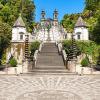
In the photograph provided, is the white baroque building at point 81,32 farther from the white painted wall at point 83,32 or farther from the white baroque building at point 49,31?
the white baroque building at point 49,31

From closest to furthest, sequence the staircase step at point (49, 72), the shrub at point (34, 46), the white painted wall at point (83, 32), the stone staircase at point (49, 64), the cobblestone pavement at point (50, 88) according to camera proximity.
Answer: the cobblestone pavement at point (50, 88)
the staircase step at point (49, 72)
the stone staircase at point (49, 64)
the shrub at point (34, 46)
the white painted wall at point (83, 32)

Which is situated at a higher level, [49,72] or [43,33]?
[43,33]

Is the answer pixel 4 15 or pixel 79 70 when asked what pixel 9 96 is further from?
pixel 4 15

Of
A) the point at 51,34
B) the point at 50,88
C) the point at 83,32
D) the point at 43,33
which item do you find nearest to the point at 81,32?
the point at 83,32

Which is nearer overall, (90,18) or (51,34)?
(51,34)

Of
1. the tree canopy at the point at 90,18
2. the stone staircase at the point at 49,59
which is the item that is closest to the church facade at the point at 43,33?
the tree canopy at the point at 90,18

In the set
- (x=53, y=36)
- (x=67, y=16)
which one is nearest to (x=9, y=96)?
(x=53, y=36)

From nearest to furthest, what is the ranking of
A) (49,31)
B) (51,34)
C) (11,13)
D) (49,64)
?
1. (49,64)
2. (11,13)
3. (51,34)
4. (49,31)

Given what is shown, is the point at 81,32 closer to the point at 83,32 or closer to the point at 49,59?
the point at 83,32

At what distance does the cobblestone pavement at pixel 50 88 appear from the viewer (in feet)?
66.1

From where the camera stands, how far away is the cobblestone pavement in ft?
66.1

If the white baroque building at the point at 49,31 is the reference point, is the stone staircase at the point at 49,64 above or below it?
below

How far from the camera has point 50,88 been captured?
75.3 ft

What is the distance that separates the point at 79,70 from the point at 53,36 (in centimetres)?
2882
